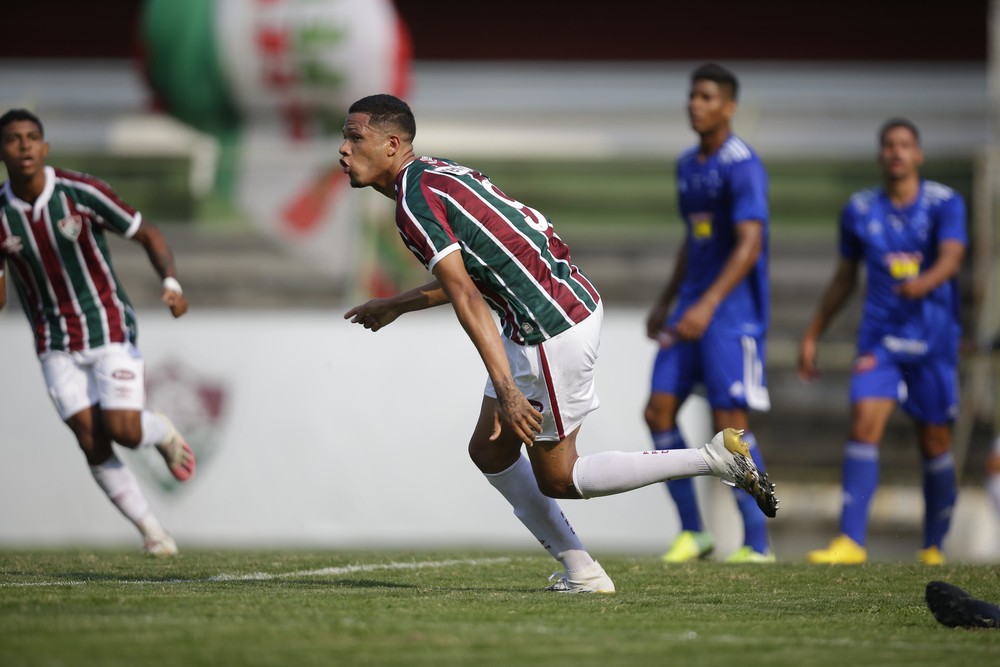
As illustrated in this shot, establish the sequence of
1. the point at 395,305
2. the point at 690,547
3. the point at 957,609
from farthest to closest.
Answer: the point at 690,547 < the point at 395,305 < the point at 957,609

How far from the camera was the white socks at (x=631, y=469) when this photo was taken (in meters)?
5.61

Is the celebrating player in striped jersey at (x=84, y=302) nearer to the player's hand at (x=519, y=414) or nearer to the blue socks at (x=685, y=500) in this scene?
the blue socks at (x=685, y=500)

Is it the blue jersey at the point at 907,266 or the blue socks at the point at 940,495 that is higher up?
the blue jersey at the point at 907,266

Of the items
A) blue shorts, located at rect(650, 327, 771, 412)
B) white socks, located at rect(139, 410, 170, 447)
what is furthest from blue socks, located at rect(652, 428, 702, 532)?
white socks, located at rect(139, 410, 170, 447)

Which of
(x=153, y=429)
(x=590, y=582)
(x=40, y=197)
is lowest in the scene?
(x=590, y=582)

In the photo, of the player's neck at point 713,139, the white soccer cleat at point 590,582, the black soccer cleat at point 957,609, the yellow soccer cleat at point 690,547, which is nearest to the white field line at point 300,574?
the yellow soccer cleat at point 690,547

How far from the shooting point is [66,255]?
7.92m

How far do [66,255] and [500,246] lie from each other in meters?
3.26

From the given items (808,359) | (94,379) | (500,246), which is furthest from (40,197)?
(808,359)

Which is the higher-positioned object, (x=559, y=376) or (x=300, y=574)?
(x=559, y=376)

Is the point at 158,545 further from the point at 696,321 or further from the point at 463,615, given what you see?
the point at 463,615

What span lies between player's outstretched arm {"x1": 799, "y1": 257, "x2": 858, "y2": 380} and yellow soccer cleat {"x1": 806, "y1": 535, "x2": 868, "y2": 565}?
4.01 ft

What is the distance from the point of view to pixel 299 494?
35.5ft

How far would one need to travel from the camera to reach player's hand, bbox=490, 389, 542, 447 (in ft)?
17.4
